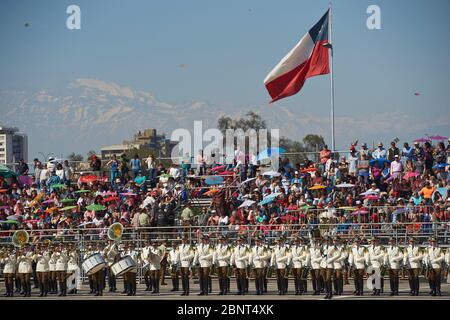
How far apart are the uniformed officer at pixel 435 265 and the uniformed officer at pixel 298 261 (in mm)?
3028

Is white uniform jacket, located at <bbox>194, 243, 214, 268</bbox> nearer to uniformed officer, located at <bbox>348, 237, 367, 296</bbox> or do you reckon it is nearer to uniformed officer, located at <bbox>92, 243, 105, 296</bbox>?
uniformed officer, located at <bbox>92, 243, 105, 296</bbox>

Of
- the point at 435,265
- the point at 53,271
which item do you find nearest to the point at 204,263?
the point at 53,271

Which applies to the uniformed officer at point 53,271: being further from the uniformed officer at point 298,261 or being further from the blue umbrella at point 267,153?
the blue umbrella at point 267,153

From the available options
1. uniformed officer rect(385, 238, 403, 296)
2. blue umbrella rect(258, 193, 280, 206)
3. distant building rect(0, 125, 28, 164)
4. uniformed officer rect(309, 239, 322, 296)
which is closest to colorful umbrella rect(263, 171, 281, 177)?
blue umbrella rect(258, 193, 280, 206)

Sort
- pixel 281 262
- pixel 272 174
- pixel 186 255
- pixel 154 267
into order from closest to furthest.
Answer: pixel 281 262
pixel 186 255
pixel 154 267
pixel 272 174

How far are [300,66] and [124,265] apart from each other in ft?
38.1

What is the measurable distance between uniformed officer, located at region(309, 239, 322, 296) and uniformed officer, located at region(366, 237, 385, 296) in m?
1.21

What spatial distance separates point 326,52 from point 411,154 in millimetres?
5731

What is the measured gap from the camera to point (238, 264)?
29.0m

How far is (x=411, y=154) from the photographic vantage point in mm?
33688

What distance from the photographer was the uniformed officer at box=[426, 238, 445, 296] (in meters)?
27.5

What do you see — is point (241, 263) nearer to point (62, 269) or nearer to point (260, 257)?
point (260, 257)
